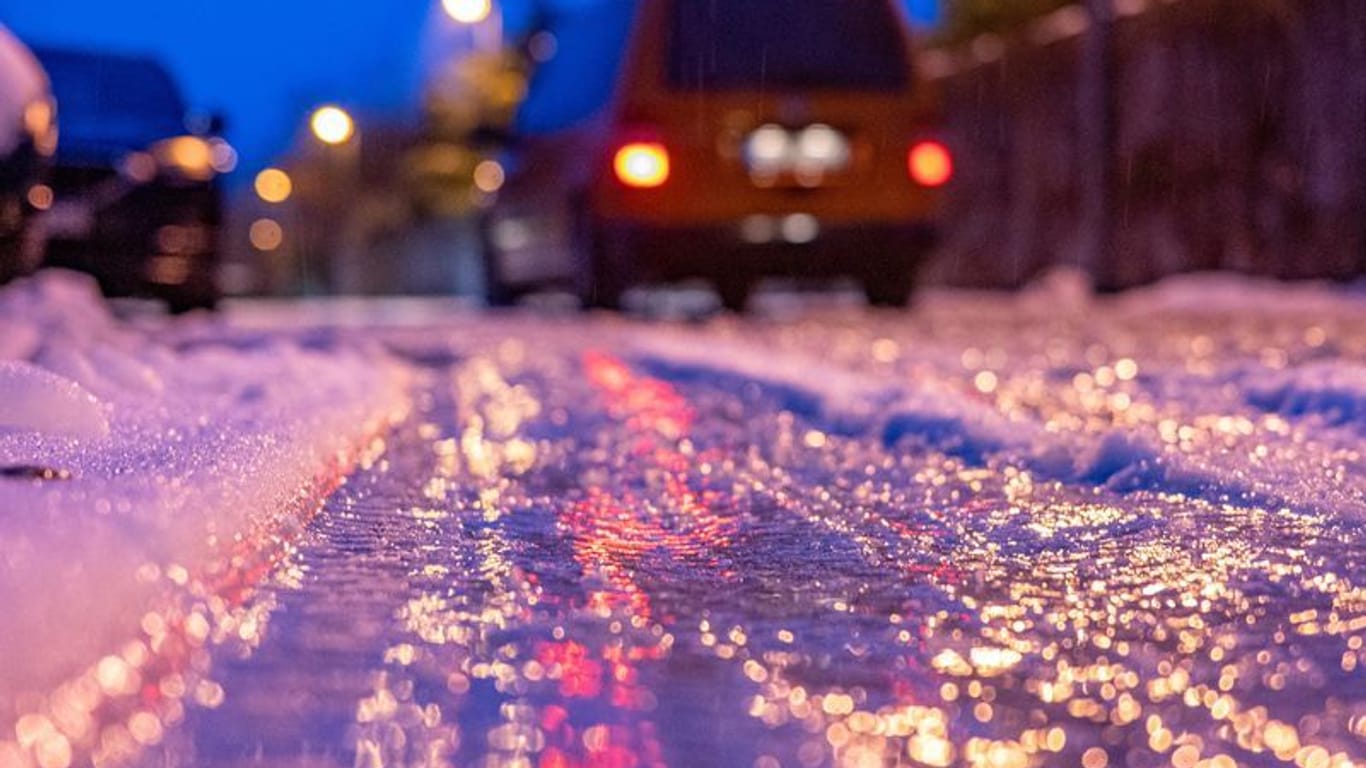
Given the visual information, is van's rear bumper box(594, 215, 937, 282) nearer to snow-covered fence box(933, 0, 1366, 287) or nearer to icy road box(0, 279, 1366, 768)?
snow-covered fence box(933, 0, 1366, 287)

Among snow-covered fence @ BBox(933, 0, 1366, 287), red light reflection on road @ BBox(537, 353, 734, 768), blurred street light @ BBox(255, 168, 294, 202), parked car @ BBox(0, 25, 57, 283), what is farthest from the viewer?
blurred street light @ BBox(255, 168, 294, 202)

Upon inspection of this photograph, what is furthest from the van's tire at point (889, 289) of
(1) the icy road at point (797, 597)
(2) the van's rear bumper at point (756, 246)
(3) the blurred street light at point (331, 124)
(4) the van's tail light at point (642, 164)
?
(1) the icy road at point (797, 597)

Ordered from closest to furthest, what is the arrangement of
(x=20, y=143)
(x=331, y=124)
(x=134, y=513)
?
(x=134, y=513), (x=20, y=143), (x=331, y=124)

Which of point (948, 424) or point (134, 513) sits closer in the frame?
point (134, 513)

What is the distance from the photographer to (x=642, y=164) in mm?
12609

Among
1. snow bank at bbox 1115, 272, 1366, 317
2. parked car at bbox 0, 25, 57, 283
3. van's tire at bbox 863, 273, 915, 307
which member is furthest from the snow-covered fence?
parked car at bbox 0, 25, 57, 283

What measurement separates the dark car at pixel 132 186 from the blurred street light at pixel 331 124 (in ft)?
12.8

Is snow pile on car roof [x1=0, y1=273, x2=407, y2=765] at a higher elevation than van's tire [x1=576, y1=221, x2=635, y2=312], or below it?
higher

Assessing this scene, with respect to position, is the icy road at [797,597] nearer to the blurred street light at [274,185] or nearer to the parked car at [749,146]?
the parked car at [749,146]

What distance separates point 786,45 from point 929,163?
1.19 metres

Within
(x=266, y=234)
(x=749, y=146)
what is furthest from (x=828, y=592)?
(x=266, y=234)

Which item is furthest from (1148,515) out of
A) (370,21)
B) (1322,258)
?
(370,21)

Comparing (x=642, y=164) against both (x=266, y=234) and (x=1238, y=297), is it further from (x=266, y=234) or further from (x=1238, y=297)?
(x=266, y=234)

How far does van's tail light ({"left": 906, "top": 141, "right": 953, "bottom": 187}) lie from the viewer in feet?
43.0
